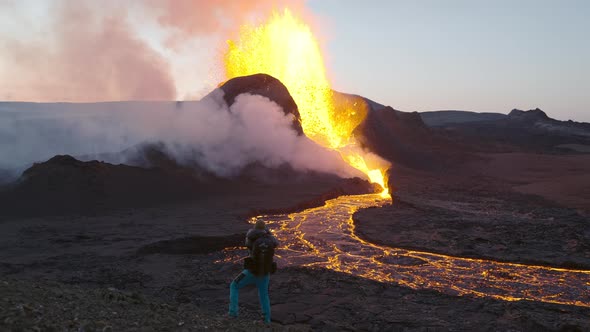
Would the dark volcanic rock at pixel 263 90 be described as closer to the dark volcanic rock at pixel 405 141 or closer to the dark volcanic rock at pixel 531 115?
the dark volcanic rock at pixel 405 141

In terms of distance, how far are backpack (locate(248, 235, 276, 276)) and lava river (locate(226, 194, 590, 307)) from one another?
153 inches

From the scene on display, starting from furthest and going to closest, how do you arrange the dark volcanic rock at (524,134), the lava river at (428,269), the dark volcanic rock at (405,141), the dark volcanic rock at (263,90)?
the dark volcanic rock at (524,134) < the dark volcanic rock at (405,141) < the dark volcanic rock at (263,90) < the lava river at (428,269)

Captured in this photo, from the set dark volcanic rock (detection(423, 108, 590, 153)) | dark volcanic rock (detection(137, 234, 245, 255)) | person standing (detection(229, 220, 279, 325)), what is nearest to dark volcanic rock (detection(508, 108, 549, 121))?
dark volcanic rock (detection(423, 108, 590, 153))

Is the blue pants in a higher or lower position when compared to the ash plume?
lower

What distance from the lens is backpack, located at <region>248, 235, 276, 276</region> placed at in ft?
23.2

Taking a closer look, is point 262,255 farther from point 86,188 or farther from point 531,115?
point 531,115

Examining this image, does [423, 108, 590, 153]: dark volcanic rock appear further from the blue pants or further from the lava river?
the blue pants

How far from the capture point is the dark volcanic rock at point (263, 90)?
90.6ft

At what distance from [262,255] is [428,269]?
550cm

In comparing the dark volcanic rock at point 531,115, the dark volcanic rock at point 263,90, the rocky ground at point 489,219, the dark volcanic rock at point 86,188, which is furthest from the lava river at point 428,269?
the dark volcanic rock at point 531,115

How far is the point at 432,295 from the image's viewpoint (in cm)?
907

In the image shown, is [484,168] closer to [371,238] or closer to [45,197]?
[371,238]

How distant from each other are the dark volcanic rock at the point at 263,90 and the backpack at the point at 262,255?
2061 cm

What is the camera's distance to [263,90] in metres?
28.2
